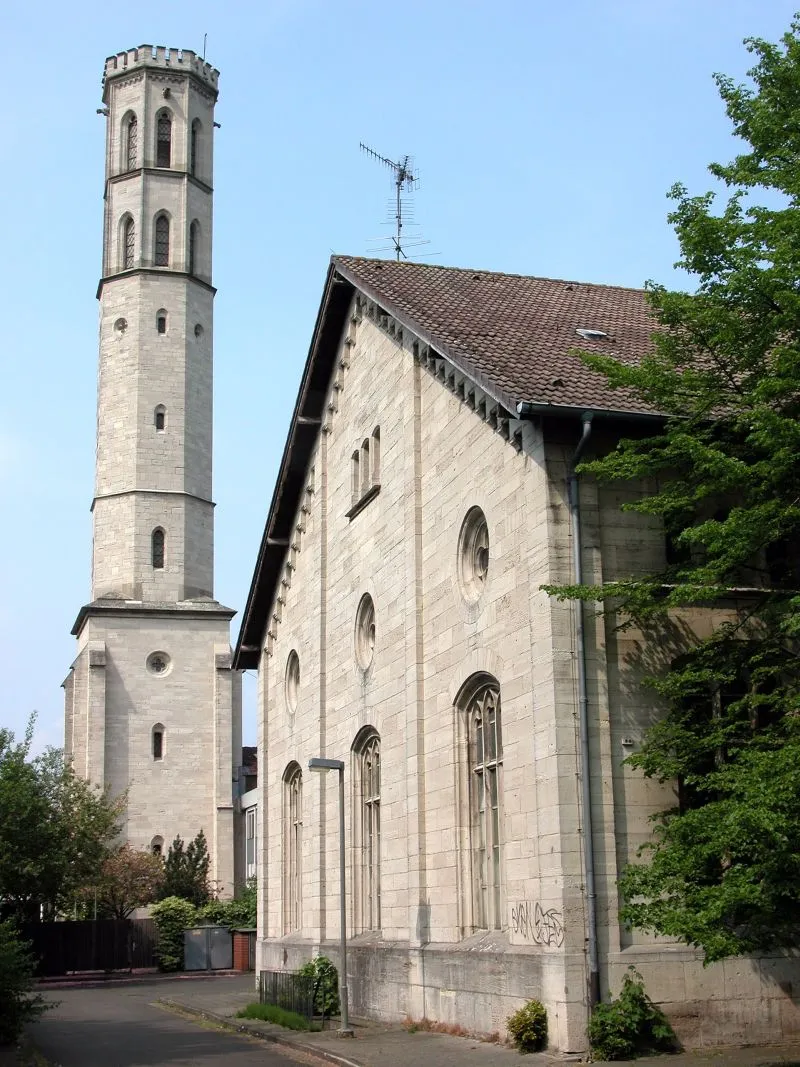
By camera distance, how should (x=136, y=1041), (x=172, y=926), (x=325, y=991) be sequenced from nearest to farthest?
(x=136, y=1041)
(x=325, y=991)
(x=172, y=926)

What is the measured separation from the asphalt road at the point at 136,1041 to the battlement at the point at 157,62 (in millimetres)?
45850

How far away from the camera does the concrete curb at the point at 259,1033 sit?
62.1ft

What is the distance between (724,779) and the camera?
15.2m

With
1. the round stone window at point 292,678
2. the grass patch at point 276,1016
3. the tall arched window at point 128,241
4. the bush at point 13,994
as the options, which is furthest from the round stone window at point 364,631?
the tall arched window at point 128,241

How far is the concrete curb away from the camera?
1892 centimetres

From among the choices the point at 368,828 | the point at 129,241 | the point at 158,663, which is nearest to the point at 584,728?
the point at 368,828

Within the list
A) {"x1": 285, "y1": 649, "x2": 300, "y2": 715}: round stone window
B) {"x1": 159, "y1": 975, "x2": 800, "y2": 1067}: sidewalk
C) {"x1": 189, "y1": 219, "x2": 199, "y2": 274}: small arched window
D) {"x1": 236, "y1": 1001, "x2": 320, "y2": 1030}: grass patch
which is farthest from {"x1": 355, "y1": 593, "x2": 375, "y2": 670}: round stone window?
{"x1": 189, "y1": 219, "x2": 199, "y2": 274}: small arched window

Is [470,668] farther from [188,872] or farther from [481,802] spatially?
[188,872]

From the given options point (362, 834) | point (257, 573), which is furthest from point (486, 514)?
point (257, 573)

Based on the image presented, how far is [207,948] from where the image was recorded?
47719 mm

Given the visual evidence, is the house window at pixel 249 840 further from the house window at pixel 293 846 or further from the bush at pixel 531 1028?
the bush at pixel 531 1028

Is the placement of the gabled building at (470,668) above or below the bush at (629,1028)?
above

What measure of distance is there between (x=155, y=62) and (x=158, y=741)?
102 ft

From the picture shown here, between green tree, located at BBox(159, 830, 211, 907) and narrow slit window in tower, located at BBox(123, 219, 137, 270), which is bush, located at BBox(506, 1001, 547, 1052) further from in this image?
narrow slit window in tower, located at BBox(123, 219, 137, 270)
